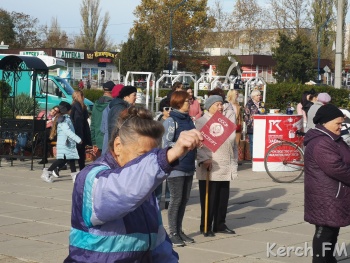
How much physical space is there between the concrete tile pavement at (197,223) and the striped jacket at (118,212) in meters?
4.32

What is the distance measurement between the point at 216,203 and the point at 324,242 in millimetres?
2853

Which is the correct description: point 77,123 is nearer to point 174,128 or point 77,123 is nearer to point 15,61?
point 15,61

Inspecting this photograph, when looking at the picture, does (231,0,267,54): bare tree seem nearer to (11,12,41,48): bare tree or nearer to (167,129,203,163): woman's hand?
(11,12,41,48): bare tree

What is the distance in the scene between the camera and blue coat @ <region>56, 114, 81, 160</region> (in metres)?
13.3

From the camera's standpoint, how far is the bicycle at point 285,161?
13.8 meters

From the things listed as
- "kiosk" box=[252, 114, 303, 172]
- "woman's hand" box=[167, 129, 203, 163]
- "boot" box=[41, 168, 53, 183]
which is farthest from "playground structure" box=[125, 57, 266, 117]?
"woman's hand" box=[167, 129, 203, 163]

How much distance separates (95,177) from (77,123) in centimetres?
1077

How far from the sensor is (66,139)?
44.0ft

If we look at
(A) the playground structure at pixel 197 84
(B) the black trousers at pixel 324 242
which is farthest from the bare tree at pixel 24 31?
(B) the black trousers at pixel 324 242

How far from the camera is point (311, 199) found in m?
6.23

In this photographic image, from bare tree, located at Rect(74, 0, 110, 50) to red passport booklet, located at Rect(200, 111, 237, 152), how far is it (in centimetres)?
8091

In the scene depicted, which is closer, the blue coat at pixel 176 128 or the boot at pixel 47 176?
the blue coat at pixel 176 128

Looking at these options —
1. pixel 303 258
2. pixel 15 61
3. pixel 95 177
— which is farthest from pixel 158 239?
pixel 15 61

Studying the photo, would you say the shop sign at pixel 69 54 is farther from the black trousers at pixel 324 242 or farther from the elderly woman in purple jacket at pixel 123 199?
the elderly woman in purple jacket at pixel 123 199
